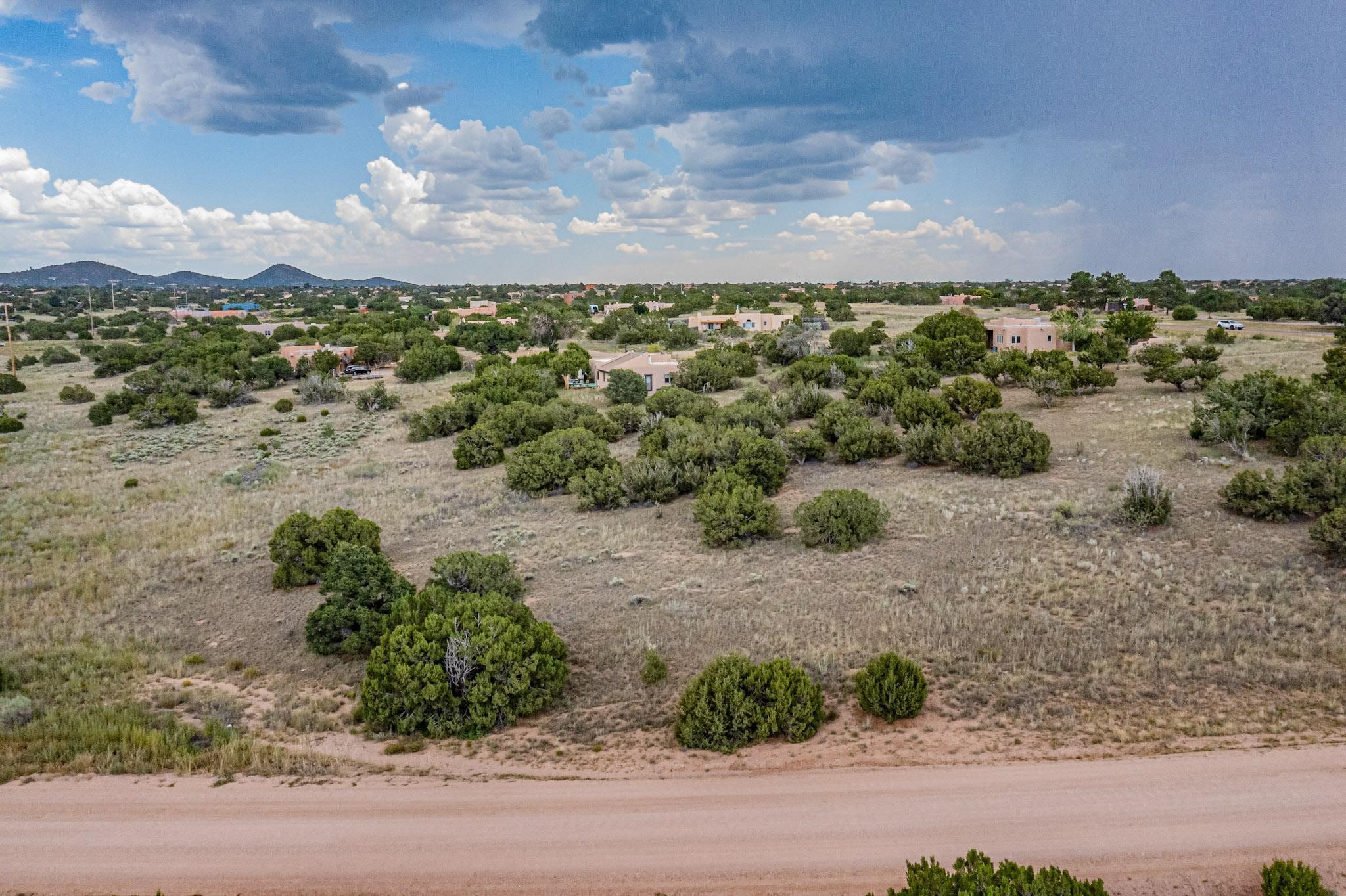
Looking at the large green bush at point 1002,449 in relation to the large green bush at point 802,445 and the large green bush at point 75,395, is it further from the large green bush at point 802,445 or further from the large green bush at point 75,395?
the large green bush at point 75,395

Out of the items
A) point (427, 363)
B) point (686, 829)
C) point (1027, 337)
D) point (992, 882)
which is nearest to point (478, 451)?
point (686, 829)

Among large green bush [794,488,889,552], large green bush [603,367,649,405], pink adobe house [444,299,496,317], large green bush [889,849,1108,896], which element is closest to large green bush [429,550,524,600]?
large green bush [794,488,889,552]

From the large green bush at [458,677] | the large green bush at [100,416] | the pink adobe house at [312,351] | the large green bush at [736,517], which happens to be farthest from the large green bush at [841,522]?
the pink adobe house at [312,351]

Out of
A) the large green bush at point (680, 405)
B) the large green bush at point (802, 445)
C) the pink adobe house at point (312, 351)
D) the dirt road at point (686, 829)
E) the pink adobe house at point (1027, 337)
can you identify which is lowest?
the dirt road at point (686, 829)

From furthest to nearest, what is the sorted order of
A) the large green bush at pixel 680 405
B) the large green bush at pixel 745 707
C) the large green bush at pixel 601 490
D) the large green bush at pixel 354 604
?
1. the large green bush at pixel 680 405
2. the large green bush at pixel 601 490
3. the large green bush at pixel 354 604
4. the large green bush at pixel 745 707

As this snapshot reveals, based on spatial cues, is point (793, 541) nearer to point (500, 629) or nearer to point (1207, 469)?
point (500, 629)

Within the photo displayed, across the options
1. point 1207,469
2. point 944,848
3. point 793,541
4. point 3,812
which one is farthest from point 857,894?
point 1207,469
